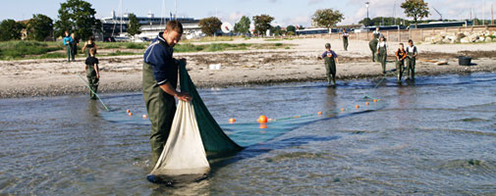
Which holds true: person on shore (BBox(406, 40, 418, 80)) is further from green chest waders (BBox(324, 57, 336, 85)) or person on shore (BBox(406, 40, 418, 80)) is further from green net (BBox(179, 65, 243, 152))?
green net (BBox(179, 65, 243, 152))

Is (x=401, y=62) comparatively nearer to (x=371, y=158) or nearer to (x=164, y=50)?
(x=371, y=158)

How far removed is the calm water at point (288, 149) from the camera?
575 cm

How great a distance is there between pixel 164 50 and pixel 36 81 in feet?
49.4

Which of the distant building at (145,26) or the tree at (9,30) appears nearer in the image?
the tree at (9,30)

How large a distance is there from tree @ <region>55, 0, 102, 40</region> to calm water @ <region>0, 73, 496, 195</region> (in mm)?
65091

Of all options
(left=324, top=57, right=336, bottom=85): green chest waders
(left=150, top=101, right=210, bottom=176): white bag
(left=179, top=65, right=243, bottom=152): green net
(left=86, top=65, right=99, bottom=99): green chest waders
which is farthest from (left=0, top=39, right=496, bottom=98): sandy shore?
(left=150, top=101, right=210, bottom=176): white bag

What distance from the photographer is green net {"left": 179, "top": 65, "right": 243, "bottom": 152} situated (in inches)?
242

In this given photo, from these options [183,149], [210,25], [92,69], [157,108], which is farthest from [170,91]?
[210,25]

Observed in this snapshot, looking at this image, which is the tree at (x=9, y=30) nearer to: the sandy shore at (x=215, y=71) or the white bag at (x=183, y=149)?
the sandy shore at (x=215, y=71)

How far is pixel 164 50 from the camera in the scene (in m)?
5.47

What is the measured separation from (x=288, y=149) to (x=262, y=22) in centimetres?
8329

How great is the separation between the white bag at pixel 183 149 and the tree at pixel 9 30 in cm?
9815

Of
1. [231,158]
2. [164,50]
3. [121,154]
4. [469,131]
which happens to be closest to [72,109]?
[121,154]

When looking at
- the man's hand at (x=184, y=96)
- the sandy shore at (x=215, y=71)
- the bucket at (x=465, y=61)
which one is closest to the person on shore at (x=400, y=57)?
the sandy shore at (x=215, y=71)
